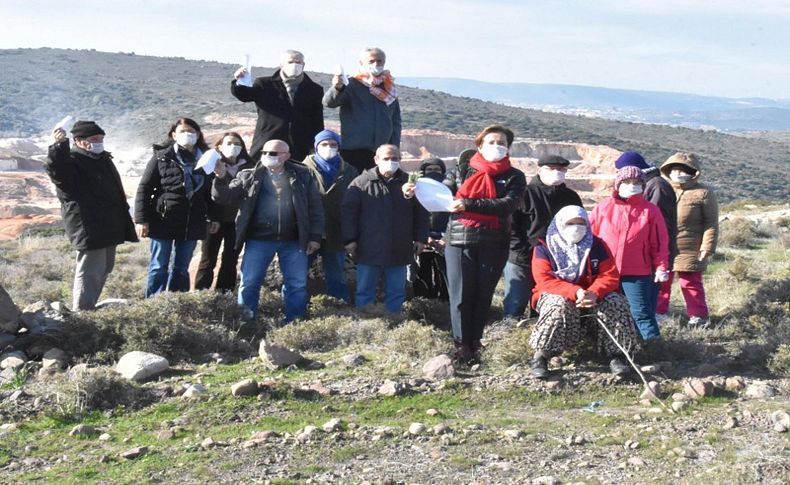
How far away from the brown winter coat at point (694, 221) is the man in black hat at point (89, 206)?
16.1ft

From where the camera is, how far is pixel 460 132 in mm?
56625

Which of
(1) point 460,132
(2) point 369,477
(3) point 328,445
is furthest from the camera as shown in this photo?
(1) point 460,132

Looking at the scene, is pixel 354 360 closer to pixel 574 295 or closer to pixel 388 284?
pixel 388 284

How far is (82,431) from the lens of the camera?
17.2 feet

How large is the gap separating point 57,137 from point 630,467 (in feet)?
16.2

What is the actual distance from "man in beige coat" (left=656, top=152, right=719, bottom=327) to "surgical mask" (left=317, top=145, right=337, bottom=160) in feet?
9.94

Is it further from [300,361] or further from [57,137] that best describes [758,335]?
[57,137]

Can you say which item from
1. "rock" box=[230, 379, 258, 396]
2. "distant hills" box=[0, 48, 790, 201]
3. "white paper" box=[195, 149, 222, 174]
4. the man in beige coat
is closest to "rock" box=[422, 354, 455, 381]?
"rock" box=[230, 379, 258, 396]

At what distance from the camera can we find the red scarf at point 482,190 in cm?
656

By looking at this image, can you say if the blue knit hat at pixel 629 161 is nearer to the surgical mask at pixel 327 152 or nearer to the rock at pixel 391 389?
the surgical mask at pixel 327 152

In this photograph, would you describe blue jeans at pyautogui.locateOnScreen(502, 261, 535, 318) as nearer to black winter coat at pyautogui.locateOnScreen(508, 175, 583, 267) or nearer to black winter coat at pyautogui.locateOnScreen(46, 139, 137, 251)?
black winter coat at pyautogui.locateOnScreen(508, 175, 583, 267)

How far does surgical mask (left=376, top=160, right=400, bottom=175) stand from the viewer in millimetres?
7535

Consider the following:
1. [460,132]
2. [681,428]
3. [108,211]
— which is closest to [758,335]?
[681,428]

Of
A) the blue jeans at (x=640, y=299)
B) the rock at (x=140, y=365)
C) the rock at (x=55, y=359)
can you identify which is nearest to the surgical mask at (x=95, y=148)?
the rock at (x=55, y=359)
